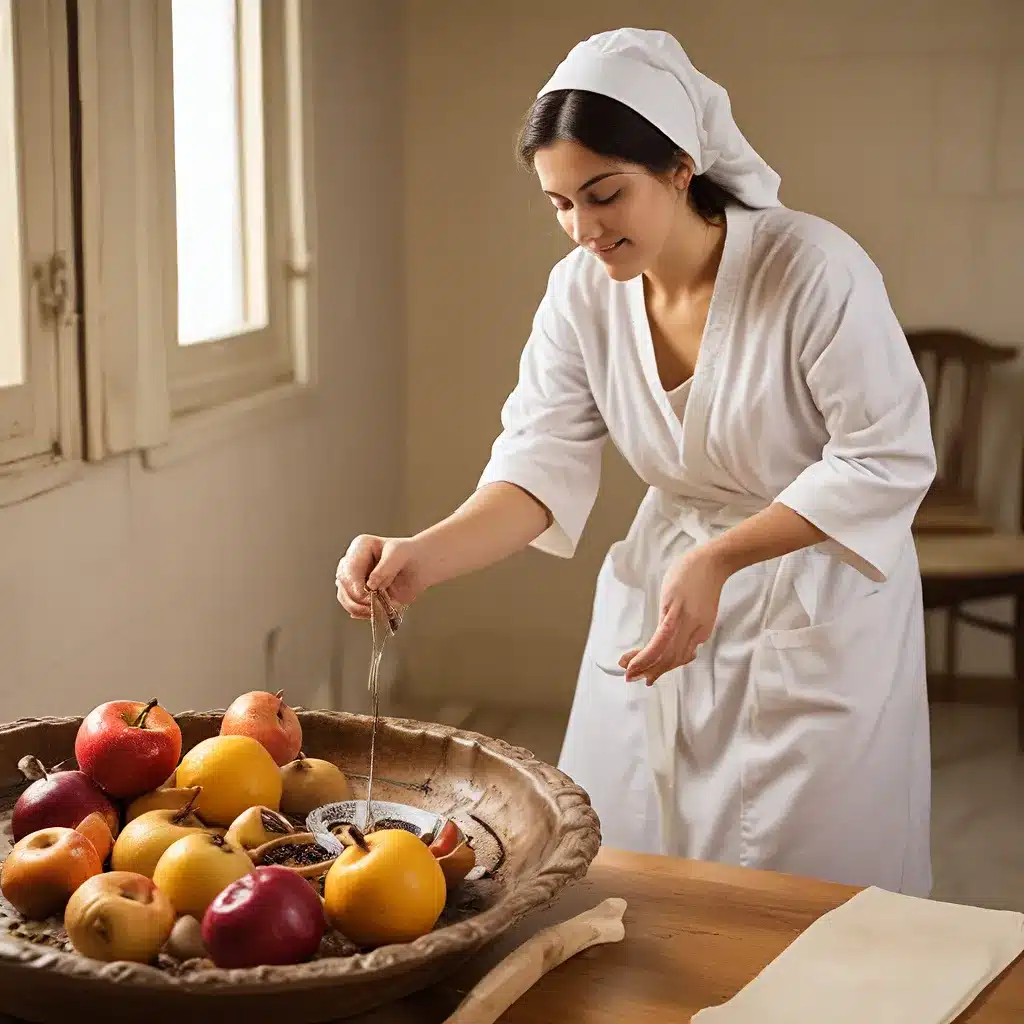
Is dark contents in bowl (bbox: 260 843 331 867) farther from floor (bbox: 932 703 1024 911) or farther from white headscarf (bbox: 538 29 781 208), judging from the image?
floor (bbox: 932 703 1024 911)

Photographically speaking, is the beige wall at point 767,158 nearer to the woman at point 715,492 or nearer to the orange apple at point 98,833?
the woman at point 715,492

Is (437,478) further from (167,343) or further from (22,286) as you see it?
(22,286)

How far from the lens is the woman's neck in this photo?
1518 mm

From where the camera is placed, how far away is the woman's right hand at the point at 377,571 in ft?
4.40

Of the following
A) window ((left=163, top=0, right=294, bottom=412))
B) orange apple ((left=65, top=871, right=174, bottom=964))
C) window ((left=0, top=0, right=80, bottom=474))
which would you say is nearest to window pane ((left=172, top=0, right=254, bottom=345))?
window ((left=163, top=0, right=294, bottom=412))

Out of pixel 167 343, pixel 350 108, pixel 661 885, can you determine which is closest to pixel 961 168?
pixel 350 108

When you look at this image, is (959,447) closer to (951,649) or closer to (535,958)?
(951,649)

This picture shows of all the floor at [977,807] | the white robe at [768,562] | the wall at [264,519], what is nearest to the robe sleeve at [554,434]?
the white robe at [768,562]

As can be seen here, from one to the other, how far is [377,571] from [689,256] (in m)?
0.53

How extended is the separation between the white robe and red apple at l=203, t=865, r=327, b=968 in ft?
2.49

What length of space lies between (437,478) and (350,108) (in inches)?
40.4

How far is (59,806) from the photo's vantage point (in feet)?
3.05

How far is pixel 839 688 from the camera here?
1.50 meters

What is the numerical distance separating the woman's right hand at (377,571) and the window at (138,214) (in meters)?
0.53
